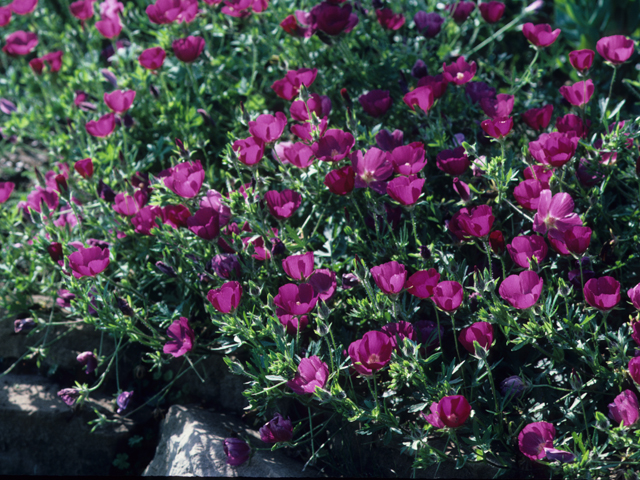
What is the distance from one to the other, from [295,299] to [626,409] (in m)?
0.80

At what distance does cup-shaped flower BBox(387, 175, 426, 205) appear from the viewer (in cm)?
157

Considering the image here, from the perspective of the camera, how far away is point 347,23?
6.88 feet

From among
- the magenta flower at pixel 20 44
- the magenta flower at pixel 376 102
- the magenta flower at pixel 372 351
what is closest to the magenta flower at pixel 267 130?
the magenta flower at pixel 376 102

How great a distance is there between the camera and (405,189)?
5.16 feet

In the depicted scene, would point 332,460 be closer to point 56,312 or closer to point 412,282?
point 412,282

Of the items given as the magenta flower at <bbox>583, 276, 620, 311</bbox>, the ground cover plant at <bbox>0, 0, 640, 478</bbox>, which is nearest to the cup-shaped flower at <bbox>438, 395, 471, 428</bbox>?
the ground cover plant at <bbox>0, 0, 640, 478</bbox>

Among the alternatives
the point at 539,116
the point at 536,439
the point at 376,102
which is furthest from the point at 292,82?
the point at 536,439

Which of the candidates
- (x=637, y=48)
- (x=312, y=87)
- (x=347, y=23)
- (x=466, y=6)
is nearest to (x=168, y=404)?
(x=312, y=87)

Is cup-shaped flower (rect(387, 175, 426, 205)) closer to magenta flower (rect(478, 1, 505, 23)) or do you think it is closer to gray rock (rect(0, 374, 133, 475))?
magenta flower (rect(478, 1, 505, 23))

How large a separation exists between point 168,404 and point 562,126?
159cm

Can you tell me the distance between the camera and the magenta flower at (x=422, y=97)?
5.96 ft

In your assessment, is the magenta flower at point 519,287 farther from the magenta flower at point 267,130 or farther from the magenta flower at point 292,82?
the magenta flower at point 292,82

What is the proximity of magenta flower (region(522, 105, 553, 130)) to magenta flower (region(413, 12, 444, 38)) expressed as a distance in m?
0.60

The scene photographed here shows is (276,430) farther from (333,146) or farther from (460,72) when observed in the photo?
(460,72)
